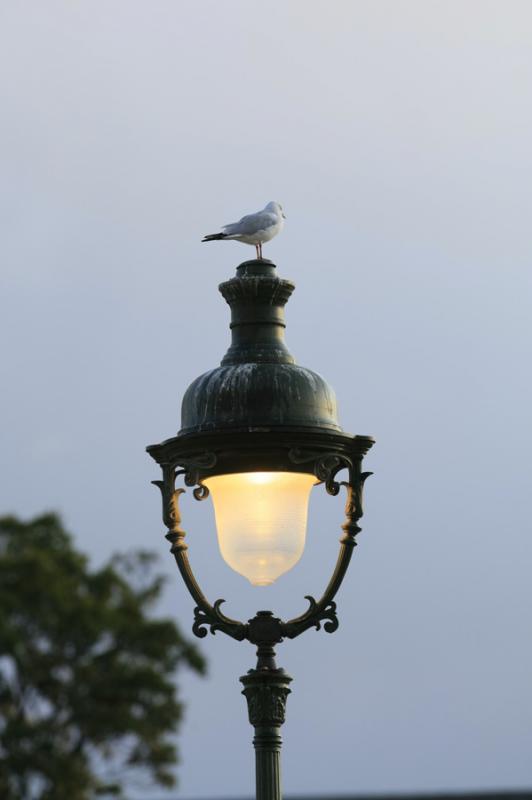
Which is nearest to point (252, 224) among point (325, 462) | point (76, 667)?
point (325, 462)

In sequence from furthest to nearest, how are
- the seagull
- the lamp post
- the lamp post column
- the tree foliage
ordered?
1. the tree foliage
2. the seagull
3. the lamp post
4. the lamp post column

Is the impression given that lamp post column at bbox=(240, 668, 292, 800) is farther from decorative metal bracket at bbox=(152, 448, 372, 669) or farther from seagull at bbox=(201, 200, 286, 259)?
seagull at bbox=(201, 200, 286, 259)

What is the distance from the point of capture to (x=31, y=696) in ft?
140

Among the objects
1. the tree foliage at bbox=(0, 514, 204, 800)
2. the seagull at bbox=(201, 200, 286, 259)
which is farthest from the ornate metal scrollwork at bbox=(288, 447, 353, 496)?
the tree foliage at bbox=(0, 514, 204, 800)

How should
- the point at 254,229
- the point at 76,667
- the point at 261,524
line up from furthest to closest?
the point at 76,667 → the point at 254,229 → the point at 261,524

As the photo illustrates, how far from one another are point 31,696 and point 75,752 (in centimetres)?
206

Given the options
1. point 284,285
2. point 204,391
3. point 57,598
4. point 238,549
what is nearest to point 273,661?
point 238,549

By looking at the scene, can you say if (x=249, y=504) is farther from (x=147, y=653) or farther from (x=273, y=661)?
(x=147, y=653)

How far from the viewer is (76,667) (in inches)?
1689

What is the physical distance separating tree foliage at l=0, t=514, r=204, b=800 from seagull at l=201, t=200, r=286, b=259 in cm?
3194

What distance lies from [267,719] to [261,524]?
0.77 m

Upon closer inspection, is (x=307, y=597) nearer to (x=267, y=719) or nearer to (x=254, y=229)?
(x=267, y=719)

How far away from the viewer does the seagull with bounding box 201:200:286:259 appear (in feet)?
28.8

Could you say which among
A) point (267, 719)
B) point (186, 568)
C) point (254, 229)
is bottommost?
point (267, 719)
